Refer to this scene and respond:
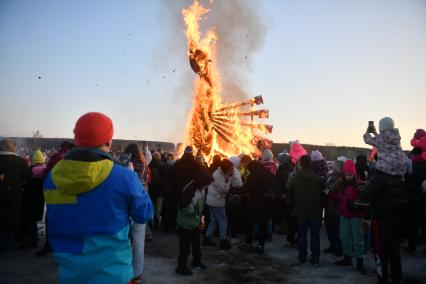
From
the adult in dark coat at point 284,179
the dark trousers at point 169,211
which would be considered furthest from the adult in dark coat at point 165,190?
the adult in dark coat at point 284,179

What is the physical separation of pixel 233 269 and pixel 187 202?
167 centimetres

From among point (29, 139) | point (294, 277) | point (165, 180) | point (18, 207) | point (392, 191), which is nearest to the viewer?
point (392, 191)

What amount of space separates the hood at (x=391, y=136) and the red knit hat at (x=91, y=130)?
4177mm

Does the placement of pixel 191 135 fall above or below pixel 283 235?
above

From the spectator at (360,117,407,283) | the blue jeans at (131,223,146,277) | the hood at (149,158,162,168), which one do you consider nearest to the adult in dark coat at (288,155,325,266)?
the spectator at (360,117,407,283)

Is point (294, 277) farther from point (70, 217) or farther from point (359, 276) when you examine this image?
point (70, 217)

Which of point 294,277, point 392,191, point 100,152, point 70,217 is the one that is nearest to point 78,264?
point 70,217

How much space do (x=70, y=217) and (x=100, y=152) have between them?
56cm

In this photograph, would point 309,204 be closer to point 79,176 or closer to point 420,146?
point 420,146

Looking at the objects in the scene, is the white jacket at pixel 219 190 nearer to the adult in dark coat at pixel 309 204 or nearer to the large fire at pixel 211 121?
the adult in dark coat at pixel 309 204

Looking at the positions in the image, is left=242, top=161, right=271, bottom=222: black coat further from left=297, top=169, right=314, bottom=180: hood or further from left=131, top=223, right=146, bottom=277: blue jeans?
left=131, top=223, right=146, bottom=277: blue jeans

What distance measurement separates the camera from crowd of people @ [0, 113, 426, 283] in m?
2.99

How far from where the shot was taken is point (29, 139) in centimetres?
5353

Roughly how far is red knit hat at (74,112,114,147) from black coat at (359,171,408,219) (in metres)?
3.93
